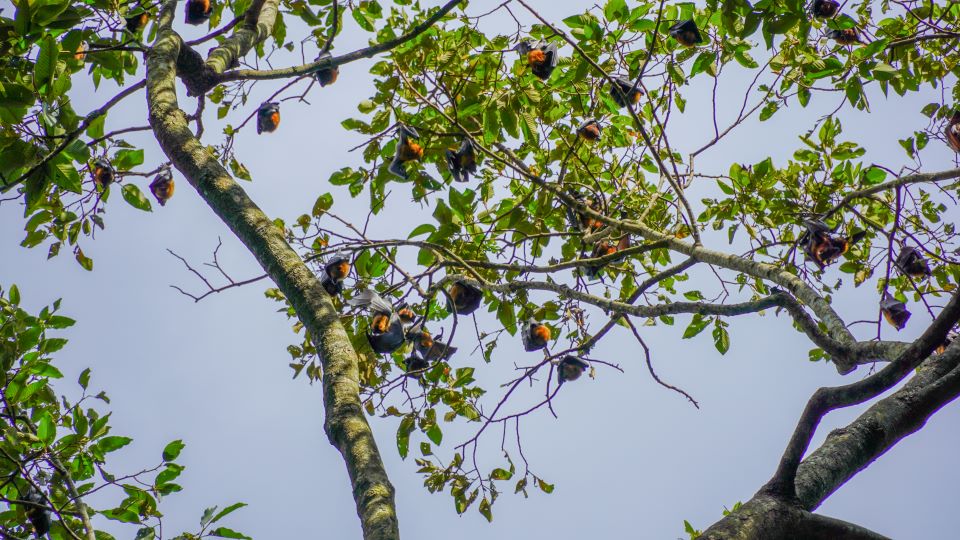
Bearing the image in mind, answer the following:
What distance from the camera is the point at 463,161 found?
393 centimetres

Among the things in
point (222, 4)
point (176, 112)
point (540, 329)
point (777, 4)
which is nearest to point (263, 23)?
point (222, 4)

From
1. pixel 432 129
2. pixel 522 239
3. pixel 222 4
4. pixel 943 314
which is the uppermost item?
pixel 222 4

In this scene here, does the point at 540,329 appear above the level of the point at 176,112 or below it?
below

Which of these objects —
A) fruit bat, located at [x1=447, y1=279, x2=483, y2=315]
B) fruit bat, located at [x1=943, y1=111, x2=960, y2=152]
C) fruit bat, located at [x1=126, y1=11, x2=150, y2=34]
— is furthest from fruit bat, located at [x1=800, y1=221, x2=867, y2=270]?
→ fruit bat, located at [x1=126, y1=11, x2=150, y2=34]

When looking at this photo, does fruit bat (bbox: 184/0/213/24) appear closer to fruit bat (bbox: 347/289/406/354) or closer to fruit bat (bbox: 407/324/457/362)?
fruit bat (bbox: 347/289/406/354)

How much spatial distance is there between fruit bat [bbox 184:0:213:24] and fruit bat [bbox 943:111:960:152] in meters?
5.20

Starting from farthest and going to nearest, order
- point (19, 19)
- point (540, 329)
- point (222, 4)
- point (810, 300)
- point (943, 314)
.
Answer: point (222, 4), point (540, 329), point (810, 300), point (19, 19), point (943, 314)

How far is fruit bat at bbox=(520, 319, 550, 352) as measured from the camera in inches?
161

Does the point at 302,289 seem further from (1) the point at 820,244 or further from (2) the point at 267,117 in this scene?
(2) the point at 267,117

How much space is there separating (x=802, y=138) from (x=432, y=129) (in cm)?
256

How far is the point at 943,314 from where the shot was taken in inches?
68.5

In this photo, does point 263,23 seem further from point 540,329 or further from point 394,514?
point 394,514

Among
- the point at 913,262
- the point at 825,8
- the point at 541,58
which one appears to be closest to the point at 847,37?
the point at 825,8

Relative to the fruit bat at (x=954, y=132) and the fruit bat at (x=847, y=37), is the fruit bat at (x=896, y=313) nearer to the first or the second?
the fruit bat at (x=954, y=132)
